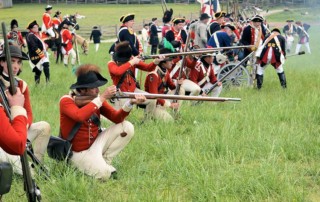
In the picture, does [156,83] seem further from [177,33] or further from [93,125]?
[177,33]

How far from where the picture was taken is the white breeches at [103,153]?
16.3ft

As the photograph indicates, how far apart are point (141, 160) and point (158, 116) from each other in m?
2.04

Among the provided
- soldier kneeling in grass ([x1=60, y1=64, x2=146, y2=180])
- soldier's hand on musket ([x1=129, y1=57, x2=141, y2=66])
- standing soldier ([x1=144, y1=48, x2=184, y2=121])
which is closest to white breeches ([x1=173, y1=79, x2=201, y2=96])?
standing soldier ([x1=144, y1=48, x2=184, y2=121])

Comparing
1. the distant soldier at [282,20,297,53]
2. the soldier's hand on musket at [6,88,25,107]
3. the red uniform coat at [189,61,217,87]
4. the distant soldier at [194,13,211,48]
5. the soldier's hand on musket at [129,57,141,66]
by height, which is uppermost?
the soldier's hand on musket at [6,88,25,107]

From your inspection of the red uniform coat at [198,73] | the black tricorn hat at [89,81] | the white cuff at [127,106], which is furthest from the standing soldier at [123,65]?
the black tricorn hat at [89,81]

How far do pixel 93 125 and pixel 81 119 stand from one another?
37 centimetres

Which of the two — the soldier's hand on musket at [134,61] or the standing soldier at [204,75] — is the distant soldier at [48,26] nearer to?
the standing soldier at [204,75]

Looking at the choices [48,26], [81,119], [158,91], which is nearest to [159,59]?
[158,91]

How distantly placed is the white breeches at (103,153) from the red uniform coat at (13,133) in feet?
5.48

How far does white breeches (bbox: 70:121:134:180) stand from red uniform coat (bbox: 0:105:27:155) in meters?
1.67

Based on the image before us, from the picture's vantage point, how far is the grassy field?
14.5 feet

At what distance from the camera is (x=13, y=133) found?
323 cm

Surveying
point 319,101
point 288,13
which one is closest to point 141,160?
point 319,101

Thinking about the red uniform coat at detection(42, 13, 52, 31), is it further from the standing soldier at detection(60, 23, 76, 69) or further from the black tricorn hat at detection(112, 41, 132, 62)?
the black tricorn hat at detection(112, 41, 132, 62)
